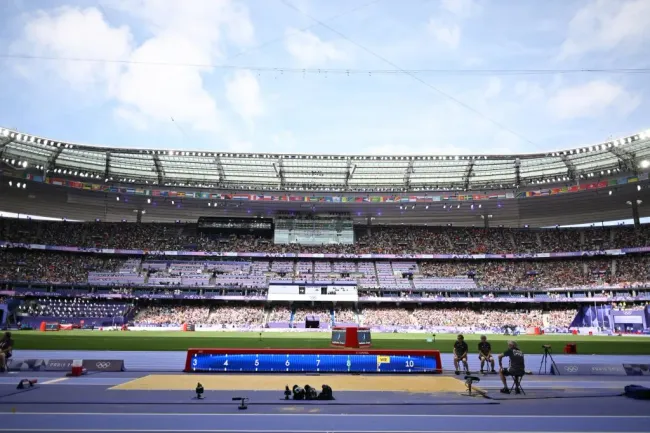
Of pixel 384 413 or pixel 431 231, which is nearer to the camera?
pixel 384 413

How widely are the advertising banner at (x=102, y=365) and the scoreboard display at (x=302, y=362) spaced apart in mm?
2765

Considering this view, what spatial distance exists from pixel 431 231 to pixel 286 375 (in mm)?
61586

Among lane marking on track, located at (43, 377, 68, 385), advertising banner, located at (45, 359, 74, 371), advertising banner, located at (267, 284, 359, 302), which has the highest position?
advertising banner, located at (267, 284, 359, 302)

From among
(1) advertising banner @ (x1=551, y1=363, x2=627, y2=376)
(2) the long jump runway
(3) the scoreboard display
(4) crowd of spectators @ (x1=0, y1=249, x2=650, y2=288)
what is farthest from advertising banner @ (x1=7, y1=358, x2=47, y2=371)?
(4) crowd of spectators @ (x1=0, y1=249, x2=650, y2=288)

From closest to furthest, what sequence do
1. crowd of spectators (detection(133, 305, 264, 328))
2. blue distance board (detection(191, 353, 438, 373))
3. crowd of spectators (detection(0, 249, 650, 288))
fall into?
blue distance board (detection(191, 353, 438, 373)) < crowd of spectators (detection(133, 305, 264, 328)) < crowd of spectators (detection(0, 249, 650, 288))

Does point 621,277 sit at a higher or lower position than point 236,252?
lower

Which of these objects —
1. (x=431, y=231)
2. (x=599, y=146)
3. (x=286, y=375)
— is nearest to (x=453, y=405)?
(x=286, y=375)

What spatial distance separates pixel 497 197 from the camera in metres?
64.4

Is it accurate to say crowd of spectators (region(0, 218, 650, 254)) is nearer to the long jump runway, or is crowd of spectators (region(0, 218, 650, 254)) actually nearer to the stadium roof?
the stadium roof

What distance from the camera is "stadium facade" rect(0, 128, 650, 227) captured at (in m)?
54.7

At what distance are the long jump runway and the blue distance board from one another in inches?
83.4

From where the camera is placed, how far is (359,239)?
7331cm

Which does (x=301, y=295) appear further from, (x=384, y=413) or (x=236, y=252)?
(x=384, y=413)

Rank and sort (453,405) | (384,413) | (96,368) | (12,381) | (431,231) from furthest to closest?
(431,231) < (96,368) < (12,381) < (453,405) < (384,413)
